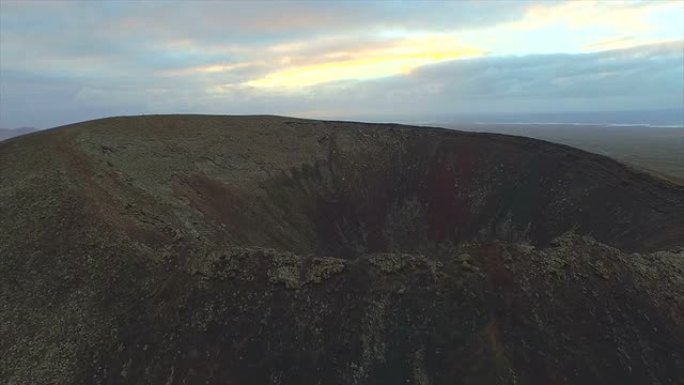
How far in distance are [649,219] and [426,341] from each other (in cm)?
2385

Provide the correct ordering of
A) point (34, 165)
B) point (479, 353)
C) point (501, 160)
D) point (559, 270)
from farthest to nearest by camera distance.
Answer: point (501, 160), point (34, 165), point (559, 270), point (479, 353)

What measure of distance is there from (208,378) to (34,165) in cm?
2352

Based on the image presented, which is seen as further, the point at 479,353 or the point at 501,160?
the point at 501,160

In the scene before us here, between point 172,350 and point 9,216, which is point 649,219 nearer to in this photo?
point 172,350

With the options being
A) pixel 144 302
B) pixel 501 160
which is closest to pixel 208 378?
pixel 144 302

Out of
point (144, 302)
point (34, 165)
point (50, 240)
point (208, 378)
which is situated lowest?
point (208, 378)

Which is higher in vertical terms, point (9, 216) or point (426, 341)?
point (9, 216)

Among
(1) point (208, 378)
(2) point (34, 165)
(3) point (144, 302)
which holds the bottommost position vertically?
(1) point (208, 378)

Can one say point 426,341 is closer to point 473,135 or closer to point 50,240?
point 50,240

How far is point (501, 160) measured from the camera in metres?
60.1

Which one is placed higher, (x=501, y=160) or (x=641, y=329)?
(x=501, y=160)

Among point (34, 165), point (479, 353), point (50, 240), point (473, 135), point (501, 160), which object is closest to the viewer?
point (479, 353)

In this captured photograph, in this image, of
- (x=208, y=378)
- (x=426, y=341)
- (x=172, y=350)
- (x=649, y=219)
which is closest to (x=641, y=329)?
(x=426, y=341)

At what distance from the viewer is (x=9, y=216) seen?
34.7 meters
